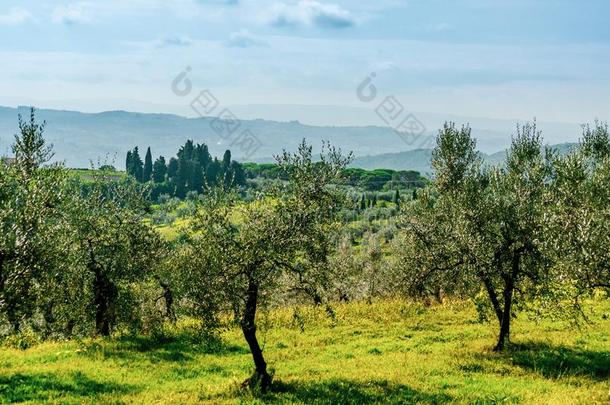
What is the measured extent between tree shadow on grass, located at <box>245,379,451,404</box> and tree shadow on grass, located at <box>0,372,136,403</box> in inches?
314

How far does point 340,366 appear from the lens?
30766 mm

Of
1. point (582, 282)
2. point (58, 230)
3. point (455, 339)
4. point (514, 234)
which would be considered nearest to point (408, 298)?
point (455, 339)

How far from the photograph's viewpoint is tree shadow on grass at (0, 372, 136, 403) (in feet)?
79.0

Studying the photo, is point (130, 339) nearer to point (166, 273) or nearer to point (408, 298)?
point (166, 273)

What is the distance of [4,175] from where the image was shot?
23.9 meters

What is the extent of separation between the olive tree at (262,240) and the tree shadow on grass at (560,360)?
47.6ft

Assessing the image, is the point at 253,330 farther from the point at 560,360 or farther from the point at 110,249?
the point at 560,360

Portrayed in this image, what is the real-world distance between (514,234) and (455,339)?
10786mm

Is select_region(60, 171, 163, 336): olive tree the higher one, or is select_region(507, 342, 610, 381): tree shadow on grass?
select_region(60, 171, 163, 336): olive tree

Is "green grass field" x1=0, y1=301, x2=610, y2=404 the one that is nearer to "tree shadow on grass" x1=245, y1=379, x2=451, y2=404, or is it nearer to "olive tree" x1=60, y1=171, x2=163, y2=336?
"tree shadow on grass" x1=245, y1=379, x2=451, y2=404

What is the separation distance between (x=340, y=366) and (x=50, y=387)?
16184 millimetres

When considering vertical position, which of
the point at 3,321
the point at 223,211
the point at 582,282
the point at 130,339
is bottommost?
the point at 130,339

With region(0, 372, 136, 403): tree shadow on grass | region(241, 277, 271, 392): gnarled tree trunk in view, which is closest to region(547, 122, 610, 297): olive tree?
region(241, 277, 271, 392): gnarled tree trunk

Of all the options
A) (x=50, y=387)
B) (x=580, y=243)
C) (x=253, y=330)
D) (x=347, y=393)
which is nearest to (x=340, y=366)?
(x=347, y=393)
